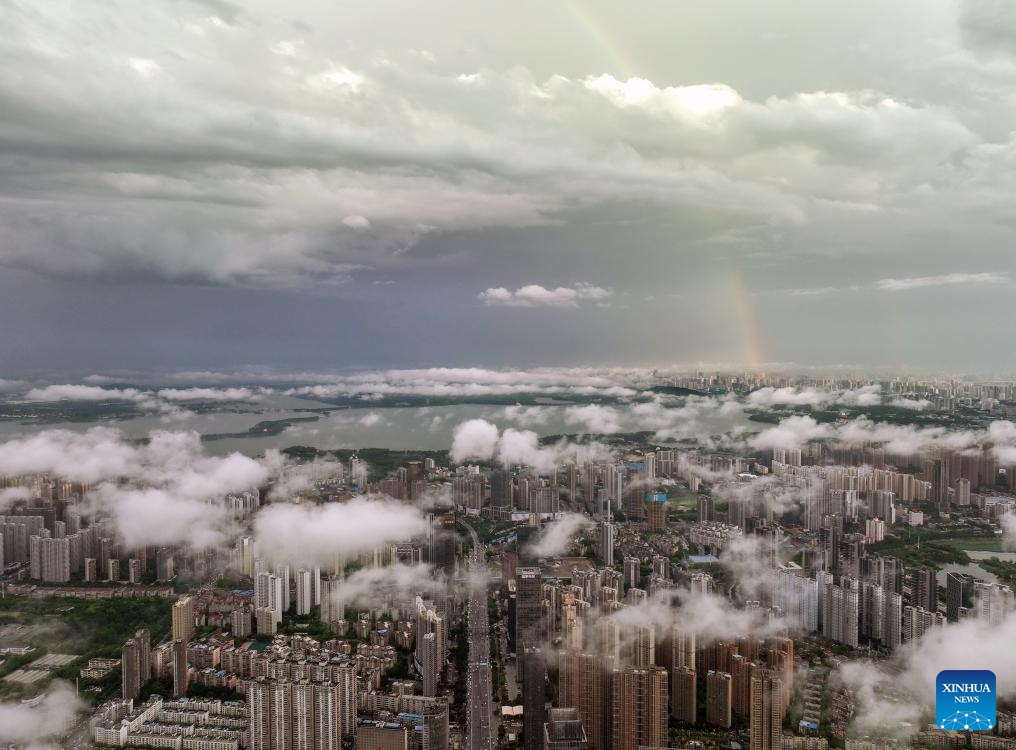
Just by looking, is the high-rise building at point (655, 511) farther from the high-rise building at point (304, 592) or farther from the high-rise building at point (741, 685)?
the high-rise building at point (304, 592)

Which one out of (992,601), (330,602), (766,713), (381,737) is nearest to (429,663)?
(381,737)

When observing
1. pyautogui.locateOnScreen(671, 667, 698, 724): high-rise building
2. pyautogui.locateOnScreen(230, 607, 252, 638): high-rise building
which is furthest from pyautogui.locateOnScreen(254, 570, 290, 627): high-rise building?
pyautogui.locateOnScreen(671, 667, 698, 724): high-rise building

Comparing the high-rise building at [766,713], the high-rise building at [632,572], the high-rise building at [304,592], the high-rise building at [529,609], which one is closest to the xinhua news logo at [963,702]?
the high-rise building at [766,713]

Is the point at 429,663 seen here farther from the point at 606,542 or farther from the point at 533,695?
the point at 606,542

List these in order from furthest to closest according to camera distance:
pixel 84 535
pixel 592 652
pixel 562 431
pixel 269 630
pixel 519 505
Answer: pixel 562 431
pixel 519 505
pixel 84 535
pixel 269 630
pixel 592 652

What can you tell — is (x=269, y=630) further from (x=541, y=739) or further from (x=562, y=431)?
(x=562, y=431)

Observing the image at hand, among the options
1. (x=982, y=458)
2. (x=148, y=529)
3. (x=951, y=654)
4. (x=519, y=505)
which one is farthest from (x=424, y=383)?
(x=982, y=458)
